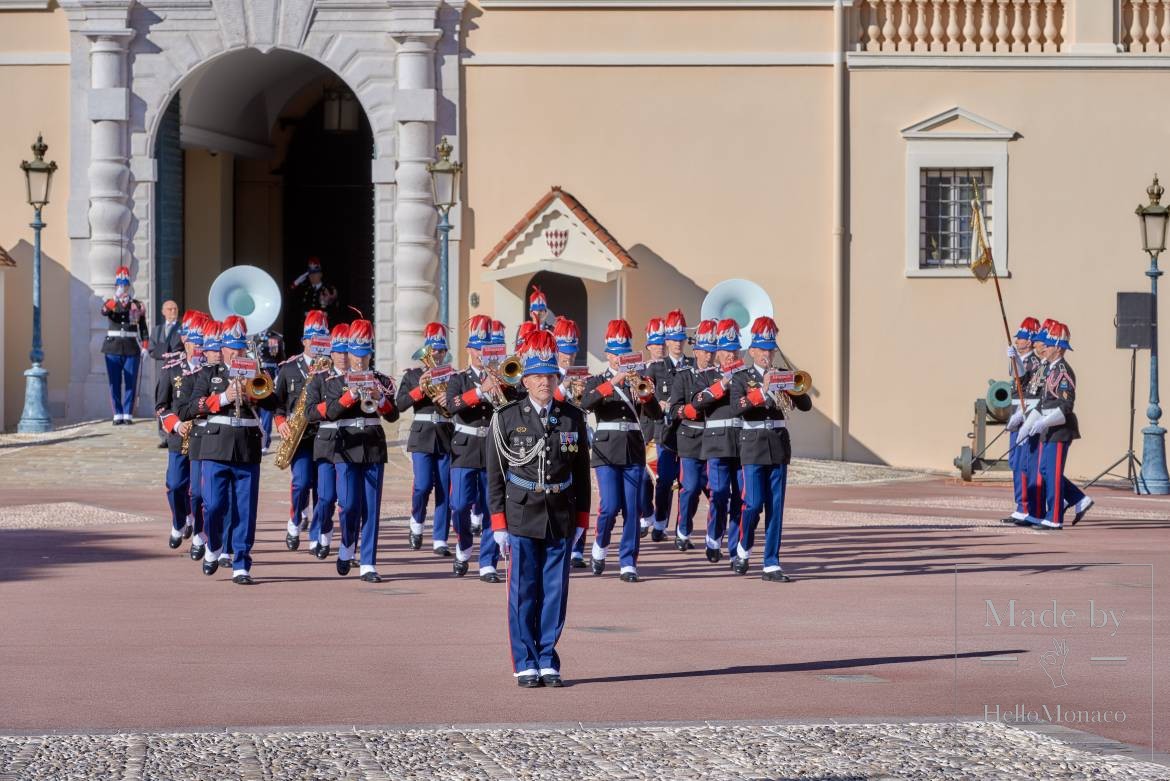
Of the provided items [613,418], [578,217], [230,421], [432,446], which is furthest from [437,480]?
[578,217]

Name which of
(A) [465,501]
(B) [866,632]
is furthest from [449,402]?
(B) [866,632]

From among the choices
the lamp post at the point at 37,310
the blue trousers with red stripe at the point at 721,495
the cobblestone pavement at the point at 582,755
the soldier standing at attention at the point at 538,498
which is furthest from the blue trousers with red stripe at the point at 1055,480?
the lamp post at the point at 37,310

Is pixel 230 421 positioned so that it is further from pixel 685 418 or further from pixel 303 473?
pixel 685 418

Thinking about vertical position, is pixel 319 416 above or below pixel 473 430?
above

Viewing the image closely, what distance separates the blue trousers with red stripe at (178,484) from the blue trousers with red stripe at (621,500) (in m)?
3.41

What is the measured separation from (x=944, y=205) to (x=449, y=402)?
1391cm

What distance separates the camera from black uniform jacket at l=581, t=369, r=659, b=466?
15008 mm

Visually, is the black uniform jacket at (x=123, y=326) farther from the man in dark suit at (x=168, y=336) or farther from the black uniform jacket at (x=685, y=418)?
the black uniform jacket at (x=685, y=418)

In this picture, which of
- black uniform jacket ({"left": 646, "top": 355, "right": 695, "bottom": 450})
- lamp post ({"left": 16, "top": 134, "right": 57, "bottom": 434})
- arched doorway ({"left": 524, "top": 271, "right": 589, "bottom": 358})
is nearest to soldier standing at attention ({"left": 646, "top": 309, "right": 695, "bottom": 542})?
black uniform jacket ({"left": 646, "top": 355, "right": 695, "bottom": 450})

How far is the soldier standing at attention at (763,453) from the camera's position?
A: 48.0ft

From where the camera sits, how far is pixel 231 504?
14.4 meters

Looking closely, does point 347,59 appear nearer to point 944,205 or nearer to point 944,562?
point 944,205

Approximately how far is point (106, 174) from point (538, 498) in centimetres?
1839

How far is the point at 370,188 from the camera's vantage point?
3350cm
